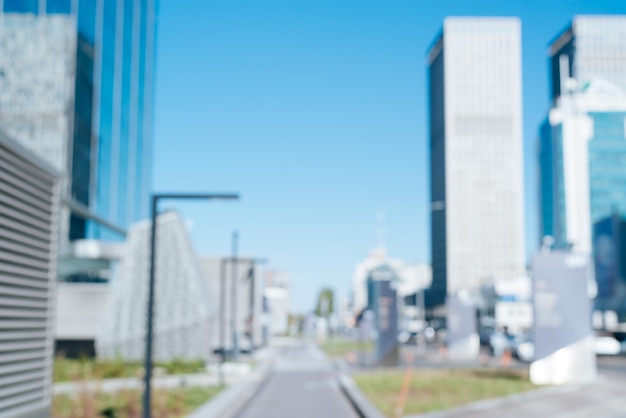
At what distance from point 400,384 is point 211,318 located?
1449 cm

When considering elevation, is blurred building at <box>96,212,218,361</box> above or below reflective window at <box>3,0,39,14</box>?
below

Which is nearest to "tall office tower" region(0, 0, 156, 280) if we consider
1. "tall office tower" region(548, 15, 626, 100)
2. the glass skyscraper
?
the glass skyscraper

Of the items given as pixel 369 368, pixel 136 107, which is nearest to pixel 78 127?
pixel 136 107

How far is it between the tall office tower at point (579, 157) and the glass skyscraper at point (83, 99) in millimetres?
55356

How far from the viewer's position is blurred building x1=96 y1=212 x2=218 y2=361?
37.7 metres

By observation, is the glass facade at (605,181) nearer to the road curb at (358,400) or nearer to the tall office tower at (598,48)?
the tall office tower at (598,48)

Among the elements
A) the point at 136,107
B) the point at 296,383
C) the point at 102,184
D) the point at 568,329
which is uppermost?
the point at 136,107

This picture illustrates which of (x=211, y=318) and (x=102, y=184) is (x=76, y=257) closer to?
(x=211, y=318)

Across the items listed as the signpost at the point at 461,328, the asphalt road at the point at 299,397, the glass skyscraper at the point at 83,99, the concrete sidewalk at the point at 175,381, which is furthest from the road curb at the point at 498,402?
the glass skyscraper at the point at 83,99

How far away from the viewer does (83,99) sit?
77062 mm

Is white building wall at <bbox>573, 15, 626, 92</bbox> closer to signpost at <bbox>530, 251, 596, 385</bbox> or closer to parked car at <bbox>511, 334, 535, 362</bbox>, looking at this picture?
parked car at <bbox>511, 334, 535, 362</bbox>

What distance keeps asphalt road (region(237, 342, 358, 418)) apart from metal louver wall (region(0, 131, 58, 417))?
731cm

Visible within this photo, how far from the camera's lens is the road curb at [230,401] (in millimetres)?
21562

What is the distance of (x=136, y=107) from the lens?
109 m
